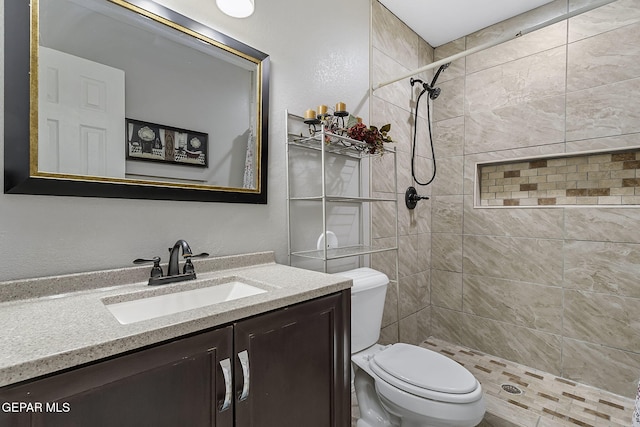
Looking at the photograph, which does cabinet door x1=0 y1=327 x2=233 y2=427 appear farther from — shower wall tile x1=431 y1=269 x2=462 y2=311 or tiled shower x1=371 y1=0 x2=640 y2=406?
shower wall tile x1=431 y1=269 x2=462 y2=311

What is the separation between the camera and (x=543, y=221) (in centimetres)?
210

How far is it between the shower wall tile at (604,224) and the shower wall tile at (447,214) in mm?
706

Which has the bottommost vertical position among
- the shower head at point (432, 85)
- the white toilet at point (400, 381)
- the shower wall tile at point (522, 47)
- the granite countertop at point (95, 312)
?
the white toilet at point (400, 381)

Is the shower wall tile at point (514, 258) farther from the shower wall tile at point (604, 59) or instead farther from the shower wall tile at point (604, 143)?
the shower wall tile at point (604, 59)

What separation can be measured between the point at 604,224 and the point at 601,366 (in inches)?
35.3

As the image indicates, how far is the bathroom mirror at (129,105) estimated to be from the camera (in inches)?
35.5

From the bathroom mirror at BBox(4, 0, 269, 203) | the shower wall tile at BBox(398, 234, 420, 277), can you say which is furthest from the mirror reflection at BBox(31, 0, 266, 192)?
the shower wall tile at BBox(398, 234, 420, 277)

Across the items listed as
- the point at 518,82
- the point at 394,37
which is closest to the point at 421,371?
the point at 518,82

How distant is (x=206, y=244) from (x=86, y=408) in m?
0.74

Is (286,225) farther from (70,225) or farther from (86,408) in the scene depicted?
(86,408)

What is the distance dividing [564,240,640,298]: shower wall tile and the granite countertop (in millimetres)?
1791

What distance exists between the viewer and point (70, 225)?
3.19ft

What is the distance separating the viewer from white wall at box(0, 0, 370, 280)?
0.92 metres

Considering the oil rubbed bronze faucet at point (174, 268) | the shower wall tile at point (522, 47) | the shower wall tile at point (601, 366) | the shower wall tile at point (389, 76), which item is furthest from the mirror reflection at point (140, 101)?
the shower wall tile at point (601, 366)
